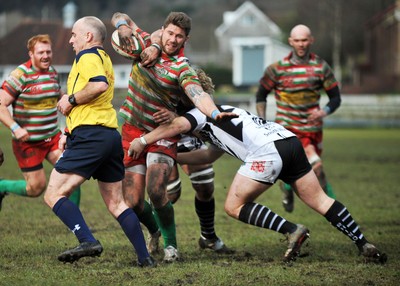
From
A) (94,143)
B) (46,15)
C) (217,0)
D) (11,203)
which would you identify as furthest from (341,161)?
(217,0)

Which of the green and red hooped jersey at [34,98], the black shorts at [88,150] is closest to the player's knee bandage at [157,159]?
the black shorts at [88,150]

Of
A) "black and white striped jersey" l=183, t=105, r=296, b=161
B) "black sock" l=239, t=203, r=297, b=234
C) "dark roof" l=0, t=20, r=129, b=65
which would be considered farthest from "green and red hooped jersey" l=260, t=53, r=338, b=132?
"dark roof" l=0, t=20, r=129, b=65

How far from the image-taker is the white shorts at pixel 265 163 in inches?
304

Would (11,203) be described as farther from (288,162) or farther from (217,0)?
(217,0)

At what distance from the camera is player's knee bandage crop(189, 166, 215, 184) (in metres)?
8.94

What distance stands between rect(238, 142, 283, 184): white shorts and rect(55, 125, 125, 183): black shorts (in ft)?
3.99

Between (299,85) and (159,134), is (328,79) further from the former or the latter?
(159,134)

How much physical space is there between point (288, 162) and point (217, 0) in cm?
10803

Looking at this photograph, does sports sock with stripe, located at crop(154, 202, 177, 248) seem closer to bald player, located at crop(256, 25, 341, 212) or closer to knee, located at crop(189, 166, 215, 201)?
knee, located at crop(189, 166, 215, 201)

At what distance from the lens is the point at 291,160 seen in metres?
7.80

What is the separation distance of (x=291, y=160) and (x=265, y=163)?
0.25 meters

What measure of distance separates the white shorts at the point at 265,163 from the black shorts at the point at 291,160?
0.05 m

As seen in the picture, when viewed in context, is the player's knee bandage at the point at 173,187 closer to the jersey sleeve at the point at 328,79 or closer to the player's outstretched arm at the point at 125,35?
the player's outstretched arm at the point at 125,35

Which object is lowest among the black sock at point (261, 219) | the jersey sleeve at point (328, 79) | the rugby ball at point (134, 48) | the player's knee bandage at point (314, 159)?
the player's knee bandage at point (314, 159)
